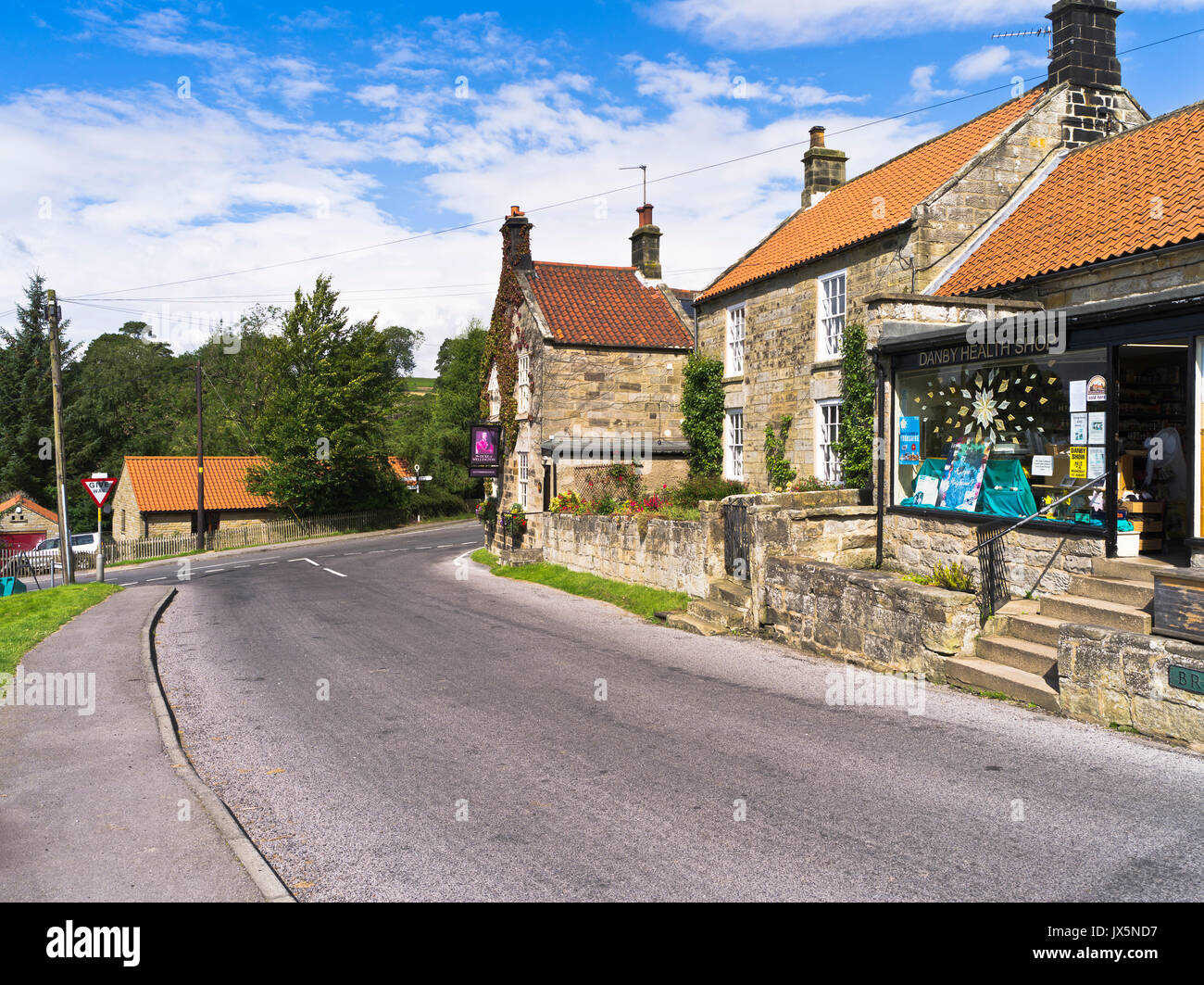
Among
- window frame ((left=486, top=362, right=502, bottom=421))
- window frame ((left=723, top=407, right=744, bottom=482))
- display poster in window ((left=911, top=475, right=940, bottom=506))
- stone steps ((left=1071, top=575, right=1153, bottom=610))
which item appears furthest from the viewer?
window frame ((left=486, top=362, right=502, bottom=421))

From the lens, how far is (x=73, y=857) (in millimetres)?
5316

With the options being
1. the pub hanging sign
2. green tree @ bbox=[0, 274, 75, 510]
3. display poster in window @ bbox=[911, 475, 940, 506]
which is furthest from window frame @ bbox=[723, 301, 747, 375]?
green tree @ bbox=[0, 274, 75, 510]

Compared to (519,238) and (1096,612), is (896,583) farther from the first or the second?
(519,238)

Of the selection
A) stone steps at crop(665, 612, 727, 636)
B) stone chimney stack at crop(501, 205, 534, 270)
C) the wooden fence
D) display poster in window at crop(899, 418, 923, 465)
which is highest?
stone chimney stack at crop(501, 205, 534, 270)

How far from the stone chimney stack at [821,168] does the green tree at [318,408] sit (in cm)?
2737

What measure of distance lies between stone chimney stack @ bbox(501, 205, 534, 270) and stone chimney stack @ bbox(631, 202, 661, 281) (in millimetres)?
3845

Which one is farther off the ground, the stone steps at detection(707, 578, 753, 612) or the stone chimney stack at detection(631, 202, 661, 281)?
the stone chimney stack at detection(631, 202, 661, 281)

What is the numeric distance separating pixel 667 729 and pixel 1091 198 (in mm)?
12396

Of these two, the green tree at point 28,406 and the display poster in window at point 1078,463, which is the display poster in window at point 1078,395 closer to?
the display poster in window at point 1078,463

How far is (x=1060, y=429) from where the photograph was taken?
10641 mm

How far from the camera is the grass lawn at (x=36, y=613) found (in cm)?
1268

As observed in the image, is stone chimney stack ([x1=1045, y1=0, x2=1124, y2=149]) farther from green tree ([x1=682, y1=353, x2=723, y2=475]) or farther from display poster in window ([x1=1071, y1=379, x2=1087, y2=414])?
green tree ([x1=682, y1=353, x2=723, y2=475])

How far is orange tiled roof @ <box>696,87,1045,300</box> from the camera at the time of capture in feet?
55.7

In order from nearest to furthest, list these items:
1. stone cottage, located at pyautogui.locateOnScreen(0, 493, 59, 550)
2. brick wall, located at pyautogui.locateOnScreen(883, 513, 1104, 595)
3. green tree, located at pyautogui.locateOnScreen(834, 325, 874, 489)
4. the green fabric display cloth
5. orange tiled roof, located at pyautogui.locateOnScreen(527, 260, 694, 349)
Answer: brick wall, located at pyautogui.locateOnScreen(883, 513, 1104, 595), the green fabric display cloth, green tree, located at pyautogui.locateOnScreen(834, 325, 874, 489), orange tiled roof, located at pyautogui.locateOnScreen(527, 260, 694, 349), stone cottage, located at pyautogui.locateOnScreen(0, 493, 59, 550)
